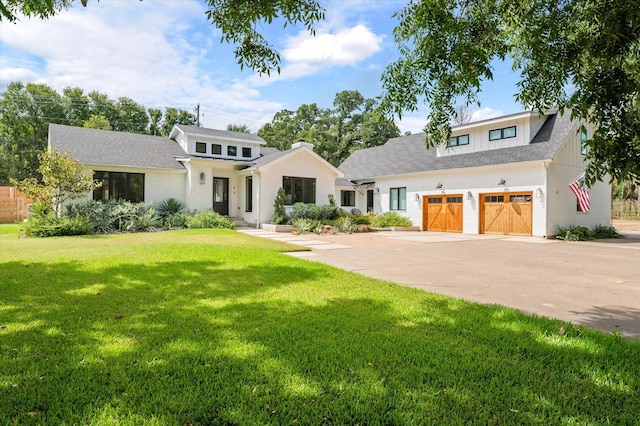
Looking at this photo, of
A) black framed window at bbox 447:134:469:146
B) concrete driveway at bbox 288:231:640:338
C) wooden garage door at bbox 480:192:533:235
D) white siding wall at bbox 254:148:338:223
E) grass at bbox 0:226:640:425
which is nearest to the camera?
grass at bbox 0:226:640:425

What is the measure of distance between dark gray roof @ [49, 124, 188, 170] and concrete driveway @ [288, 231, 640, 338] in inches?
496

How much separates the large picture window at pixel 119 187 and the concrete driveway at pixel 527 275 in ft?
40.2

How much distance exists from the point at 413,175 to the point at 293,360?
772 inches

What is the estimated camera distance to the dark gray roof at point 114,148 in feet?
57.6

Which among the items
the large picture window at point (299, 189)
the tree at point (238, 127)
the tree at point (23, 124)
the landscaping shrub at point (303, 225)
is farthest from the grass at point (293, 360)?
the tree at point (238, 127)

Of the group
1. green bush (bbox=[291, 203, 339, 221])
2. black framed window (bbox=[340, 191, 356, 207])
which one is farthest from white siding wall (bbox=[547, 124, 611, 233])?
black framed window (bbox=[340, 191, 356, 207])

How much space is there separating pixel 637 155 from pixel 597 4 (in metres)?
1.90

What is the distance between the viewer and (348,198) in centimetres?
2583

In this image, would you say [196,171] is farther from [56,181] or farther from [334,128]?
[334,128]

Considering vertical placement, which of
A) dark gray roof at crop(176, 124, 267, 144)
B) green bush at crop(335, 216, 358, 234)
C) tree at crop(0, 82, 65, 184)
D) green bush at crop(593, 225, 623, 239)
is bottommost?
green bush at crop(593, 225, 623, 239)

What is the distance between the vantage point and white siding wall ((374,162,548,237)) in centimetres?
1608

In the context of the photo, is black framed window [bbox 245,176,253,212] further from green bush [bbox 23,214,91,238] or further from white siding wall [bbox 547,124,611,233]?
white siding wall [bbox 547,124,611,233]

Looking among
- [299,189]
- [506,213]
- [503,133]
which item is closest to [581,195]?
[506,213]

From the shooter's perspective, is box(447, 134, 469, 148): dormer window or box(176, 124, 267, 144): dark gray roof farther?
box(176, 124, 267, 144): dark gray roof
